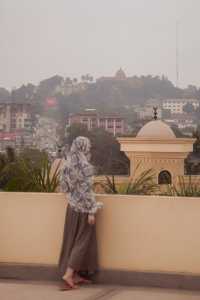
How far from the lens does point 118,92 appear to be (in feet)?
167

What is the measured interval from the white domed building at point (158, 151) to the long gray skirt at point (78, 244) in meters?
14.3

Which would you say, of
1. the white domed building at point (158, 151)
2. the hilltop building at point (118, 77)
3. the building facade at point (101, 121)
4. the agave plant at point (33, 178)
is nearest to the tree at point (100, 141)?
the building facade at point (101, 121)

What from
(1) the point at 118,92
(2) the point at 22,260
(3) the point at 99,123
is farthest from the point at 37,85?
(2) the point at 22,260

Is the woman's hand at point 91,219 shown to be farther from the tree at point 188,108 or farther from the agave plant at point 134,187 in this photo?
the tree at point 188,108

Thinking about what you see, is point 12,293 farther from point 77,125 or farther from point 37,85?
point 37,85

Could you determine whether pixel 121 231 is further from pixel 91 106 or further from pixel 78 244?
pixel 91 106

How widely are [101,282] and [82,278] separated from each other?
131 mm

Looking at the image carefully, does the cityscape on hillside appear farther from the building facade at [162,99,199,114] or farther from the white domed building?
the white domed building

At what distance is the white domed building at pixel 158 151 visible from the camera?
17.9 m

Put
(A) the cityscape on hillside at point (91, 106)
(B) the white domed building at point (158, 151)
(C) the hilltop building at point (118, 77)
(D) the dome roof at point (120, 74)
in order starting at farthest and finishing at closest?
1. (D) the dome roof at point (120, 74)
2. (C) the hilltop building at point (118, 77)
3. (A) the cityscape on hillside at point (91, 106)
4. (B) the white domed building at point (158, 151)

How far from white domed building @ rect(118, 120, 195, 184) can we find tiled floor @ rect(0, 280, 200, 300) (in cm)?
1435

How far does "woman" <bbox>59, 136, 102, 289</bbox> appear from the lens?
10.5 feet

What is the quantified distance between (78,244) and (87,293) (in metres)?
0.31

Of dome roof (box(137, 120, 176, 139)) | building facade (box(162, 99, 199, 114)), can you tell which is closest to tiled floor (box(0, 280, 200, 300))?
dome roof (box(137, 120, 176, 139))
